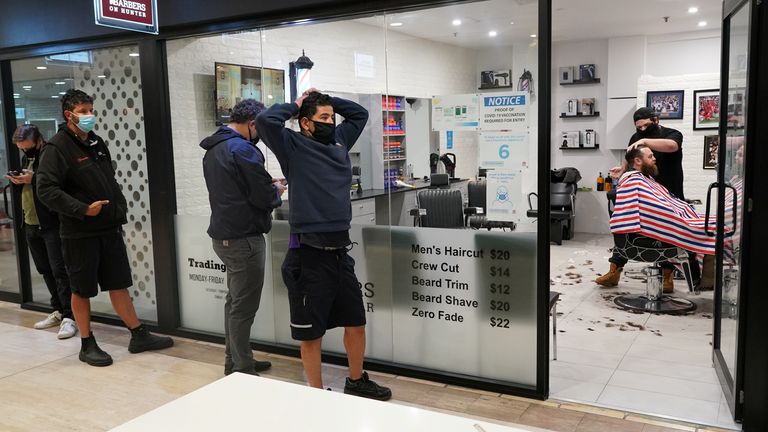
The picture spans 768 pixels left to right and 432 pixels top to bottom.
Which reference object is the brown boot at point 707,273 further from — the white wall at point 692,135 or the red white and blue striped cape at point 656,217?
the white wall at point 692,135

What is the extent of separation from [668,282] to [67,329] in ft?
16.9

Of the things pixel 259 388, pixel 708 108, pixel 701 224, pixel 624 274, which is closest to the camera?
pixel 259 388

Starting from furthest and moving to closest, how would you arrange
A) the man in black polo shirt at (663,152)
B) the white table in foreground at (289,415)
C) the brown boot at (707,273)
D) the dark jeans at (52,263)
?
1. the brown boot at (707,273)
2. the man in black polo shirt at (663,152)
3. the dark jeans at (52,263)
4. the white table in foreground at (289,415)

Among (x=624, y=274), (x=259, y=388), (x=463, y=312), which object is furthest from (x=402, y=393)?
(x=624, y=274)

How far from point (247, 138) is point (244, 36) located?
96cm

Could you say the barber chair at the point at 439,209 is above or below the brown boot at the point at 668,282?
above

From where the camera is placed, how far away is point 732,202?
335 centimetres

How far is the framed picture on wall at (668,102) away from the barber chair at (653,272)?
148 inches

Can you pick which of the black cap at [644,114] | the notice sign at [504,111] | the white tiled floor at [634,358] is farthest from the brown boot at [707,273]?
the notice sign at [504,111]

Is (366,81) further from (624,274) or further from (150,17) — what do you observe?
(624,274)

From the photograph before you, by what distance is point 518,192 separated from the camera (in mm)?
3598

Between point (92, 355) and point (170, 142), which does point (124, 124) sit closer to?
point (170, 142)

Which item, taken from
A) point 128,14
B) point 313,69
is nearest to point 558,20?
point 313,69

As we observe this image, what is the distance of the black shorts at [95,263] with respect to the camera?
421 cm
